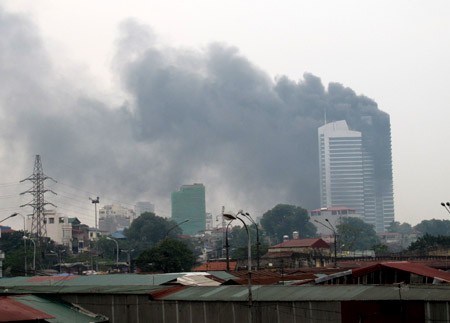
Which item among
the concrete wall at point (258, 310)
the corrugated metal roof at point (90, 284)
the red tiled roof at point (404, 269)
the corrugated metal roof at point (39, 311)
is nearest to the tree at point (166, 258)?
the corrugated metal roof at point (90, 284)

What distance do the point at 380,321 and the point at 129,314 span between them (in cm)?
1543

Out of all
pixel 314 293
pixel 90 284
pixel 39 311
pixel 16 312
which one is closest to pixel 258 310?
pixel 314 293

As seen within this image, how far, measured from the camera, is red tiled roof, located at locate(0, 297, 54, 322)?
141ft

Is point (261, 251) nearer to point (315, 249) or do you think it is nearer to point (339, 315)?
point (315, 249)

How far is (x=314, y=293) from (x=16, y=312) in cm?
1421

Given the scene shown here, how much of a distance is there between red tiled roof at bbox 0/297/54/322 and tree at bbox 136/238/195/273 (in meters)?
65.2

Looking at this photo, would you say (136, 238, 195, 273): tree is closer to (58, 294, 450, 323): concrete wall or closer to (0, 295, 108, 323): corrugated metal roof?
(0, 295, 108, 323): corrugated metal roof

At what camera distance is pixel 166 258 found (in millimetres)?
118125

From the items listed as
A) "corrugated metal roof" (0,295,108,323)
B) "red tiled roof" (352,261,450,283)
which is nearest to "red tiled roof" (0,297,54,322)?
"corrugated metal roof" (0,295,108,323)

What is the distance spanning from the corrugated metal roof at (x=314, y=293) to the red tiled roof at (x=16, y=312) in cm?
672

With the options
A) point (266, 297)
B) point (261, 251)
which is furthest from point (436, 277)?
point (261, 251)

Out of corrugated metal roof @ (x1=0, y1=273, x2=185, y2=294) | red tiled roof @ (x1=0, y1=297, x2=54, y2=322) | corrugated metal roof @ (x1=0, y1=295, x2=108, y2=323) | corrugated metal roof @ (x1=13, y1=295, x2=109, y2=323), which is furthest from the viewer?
corrugated metal roof @ (x1=0, y1=273, x2=185, y2=294)

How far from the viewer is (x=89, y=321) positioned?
49781 millimetres

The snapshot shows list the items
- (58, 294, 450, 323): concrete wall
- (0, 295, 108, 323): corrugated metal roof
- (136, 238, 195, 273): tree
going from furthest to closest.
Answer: (136, 238, 195, 273): tree
(0, 295, 108, 323): corrugated metal roof
(58, 294, 450, 323): concrete wall
